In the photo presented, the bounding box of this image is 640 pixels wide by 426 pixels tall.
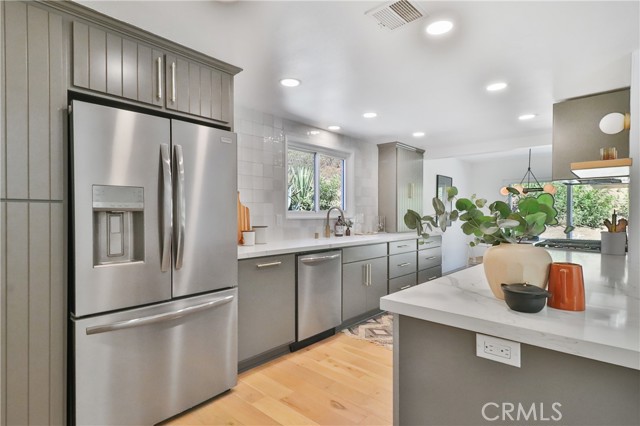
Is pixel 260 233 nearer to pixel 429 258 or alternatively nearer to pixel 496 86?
pixel 496 86

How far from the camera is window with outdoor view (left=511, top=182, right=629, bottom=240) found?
20.6 ft

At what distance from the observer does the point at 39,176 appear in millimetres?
1474

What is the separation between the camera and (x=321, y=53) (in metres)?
2.06

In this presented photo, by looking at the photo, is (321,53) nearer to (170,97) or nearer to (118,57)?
(170,97)

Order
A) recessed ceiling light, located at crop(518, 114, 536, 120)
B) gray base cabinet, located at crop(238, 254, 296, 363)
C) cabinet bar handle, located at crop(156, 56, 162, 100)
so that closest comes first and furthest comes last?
cabinet bar handle, located at crop(156, 56, 162, 100), gray base cabinet, located at crop(238, 254, 296, 363), recessed ceiling light, located at crop(518, 114, 536, 120)

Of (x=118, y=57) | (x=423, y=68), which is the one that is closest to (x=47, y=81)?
(x=118, y=57)

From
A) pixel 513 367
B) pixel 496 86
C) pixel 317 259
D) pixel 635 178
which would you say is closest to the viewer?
pixel 513 367

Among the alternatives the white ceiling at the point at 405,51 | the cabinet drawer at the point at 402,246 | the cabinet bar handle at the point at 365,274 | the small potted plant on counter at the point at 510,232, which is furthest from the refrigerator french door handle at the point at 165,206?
the cabinet drawer at the point at 402,246

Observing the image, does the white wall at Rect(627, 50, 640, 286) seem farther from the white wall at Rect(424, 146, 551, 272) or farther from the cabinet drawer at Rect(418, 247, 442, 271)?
the white wall at Rect(424, 146, 551, 272)

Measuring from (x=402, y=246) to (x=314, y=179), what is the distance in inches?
57.0

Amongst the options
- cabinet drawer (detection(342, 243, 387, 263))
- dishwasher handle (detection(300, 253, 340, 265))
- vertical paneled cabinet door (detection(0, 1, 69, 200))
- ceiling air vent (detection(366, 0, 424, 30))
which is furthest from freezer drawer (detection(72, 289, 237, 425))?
ceiling air vent (detection(366, 0, 424, 30))

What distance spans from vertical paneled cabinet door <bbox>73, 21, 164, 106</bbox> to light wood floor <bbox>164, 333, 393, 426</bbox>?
1913 mm

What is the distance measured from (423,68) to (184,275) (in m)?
2.14

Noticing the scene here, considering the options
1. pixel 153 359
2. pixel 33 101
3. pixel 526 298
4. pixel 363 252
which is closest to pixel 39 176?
pixel 33 101
